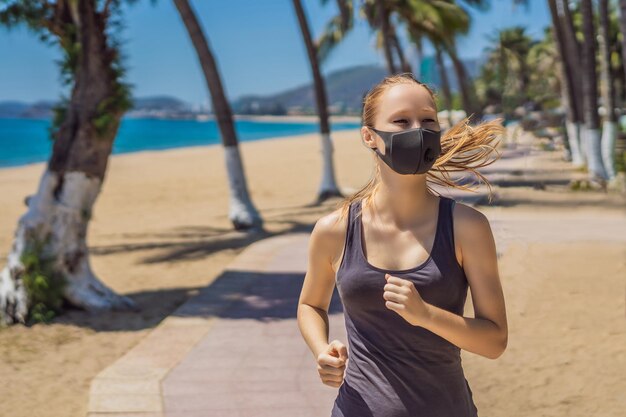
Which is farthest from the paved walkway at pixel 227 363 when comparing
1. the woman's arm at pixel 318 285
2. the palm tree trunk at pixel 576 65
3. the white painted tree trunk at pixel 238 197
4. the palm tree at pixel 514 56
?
the palm tree at pixel 514 56

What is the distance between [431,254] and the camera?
6.37 feet

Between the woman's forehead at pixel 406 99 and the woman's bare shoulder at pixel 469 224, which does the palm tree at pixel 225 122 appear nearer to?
the woman's forehead at pixel 406 99

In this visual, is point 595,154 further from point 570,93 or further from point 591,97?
point 570,93

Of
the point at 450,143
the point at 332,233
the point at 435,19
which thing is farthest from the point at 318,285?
the point at 435,19

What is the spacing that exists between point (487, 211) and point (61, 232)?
800cm

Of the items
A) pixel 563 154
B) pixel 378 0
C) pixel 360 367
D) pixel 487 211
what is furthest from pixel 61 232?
pixel 563 154

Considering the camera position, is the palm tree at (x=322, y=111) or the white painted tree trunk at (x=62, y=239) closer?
the white painted tree trunk at (x=62, y=239)

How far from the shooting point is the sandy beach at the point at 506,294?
499cm

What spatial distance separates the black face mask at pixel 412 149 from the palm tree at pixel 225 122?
427 inches

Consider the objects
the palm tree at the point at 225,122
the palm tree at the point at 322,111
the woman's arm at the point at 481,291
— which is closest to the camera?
the woman's arm at the point at 481,291

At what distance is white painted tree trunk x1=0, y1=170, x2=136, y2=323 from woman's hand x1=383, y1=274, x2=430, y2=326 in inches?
233

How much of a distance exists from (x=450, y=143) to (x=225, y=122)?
1116cm

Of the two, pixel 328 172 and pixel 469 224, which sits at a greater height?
pixel 469 224

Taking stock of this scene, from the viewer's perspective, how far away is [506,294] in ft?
23.0
